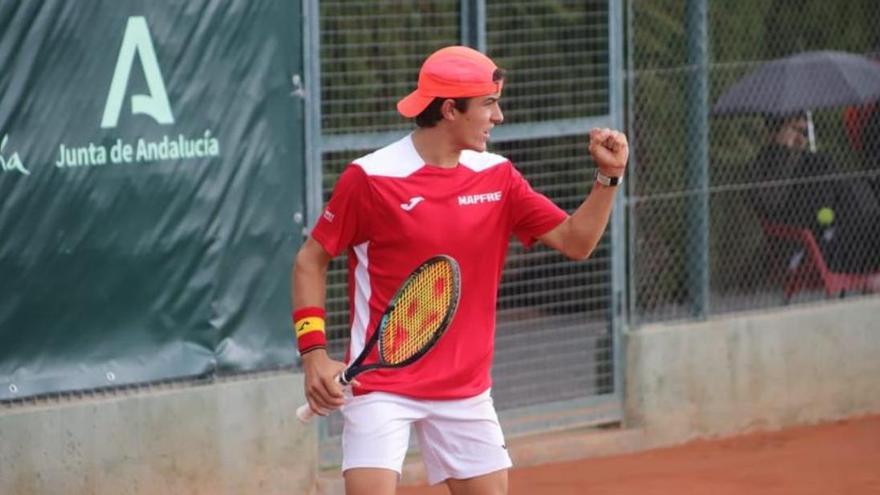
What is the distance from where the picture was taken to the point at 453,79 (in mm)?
5941

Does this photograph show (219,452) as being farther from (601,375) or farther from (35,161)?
(601,375)

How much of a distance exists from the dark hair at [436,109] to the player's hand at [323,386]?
836 mm

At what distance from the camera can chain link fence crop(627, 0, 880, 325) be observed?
10.2 meters

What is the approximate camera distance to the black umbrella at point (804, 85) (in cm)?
1069

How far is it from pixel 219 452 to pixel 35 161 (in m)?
1.53

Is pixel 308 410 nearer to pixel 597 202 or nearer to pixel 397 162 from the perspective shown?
pixel 397 162

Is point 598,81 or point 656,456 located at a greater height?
point 598,81

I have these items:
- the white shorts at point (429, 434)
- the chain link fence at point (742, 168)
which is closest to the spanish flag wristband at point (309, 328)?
the white shorts at point (429, 434)

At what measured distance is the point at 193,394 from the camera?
325 inches

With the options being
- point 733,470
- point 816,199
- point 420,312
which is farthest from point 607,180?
point 816,199

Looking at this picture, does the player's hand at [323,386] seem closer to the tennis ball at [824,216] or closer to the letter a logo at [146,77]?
the letter a logo at [146,77]

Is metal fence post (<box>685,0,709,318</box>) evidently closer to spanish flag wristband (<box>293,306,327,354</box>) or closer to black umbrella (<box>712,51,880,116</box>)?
black umbrella (<box>712,51,880,116</box>)

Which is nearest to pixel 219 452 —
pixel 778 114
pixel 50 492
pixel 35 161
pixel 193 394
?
pixel 193 394

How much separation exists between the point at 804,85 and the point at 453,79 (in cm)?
530
